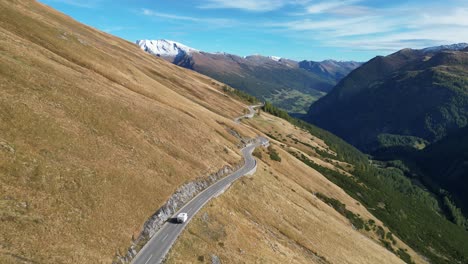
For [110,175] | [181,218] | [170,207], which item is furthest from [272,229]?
[110,175]

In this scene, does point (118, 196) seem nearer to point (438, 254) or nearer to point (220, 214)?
point (220, 214)

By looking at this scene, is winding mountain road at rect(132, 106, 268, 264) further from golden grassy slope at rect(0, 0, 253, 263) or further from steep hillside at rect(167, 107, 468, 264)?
golden grassy slope at rect(0, 0, 253, 263)

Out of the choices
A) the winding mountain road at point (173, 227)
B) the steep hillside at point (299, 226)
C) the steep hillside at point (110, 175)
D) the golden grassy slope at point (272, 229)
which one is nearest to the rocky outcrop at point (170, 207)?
the winding mountain road at point (173, 227)

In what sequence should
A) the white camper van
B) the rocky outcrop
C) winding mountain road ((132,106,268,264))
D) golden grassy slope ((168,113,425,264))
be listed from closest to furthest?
the rocky outcrop, winding mountain road ((132,106,268,264)), golden grassy slope ((168,113,425,264)), the white camper van

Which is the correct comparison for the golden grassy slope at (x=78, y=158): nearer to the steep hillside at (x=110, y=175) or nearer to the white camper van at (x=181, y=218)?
the steep hillside at (x=110, y=175)

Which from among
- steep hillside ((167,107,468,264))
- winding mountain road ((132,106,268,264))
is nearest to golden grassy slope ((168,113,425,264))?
steep hillside ((167,107,468,264))
